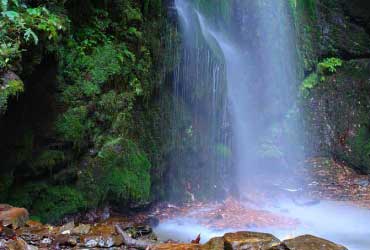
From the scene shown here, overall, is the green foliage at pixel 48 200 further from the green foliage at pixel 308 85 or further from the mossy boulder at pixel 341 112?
the green foliage at pixel 308 85

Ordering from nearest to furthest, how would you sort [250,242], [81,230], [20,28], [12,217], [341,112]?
[250,242] → [12,217] → [81,230] → [20,28] → [341,112]

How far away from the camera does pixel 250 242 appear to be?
3.06 meters

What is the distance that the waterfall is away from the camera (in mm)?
8039

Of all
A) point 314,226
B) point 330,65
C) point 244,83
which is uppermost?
point 330,65

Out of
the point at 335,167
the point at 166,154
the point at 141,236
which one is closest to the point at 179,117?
the point at 166,154

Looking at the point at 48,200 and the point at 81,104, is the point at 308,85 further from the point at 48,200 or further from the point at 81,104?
the point at 48,200

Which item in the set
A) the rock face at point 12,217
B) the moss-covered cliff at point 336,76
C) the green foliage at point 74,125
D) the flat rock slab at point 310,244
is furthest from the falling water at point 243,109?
the flat rock slab at point 310,244

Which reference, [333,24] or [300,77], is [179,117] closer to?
[300,77]

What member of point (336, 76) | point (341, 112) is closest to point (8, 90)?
point (341, 112)

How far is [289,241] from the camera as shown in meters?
3.15

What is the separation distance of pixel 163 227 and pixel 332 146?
22.9 feet

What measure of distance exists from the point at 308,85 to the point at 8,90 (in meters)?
9.59

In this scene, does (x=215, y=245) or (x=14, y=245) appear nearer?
(x=14, y=245)

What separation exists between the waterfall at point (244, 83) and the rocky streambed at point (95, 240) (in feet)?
14.8
